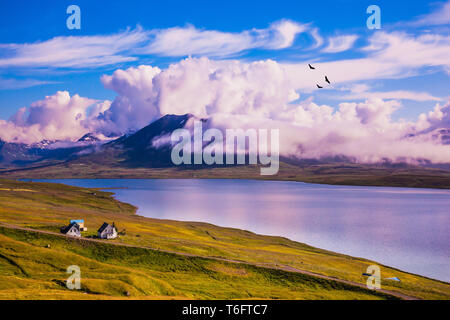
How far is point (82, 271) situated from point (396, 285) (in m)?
56.0

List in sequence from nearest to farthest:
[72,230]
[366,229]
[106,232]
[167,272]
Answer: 1. [167,272]
2. [72,230]
3. [106,232]
4. [366,229]

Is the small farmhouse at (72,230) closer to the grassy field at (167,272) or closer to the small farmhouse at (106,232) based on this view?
the grassy field at (167,272)

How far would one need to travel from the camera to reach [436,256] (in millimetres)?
101438

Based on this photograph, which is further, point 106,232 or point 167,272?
point 106,232

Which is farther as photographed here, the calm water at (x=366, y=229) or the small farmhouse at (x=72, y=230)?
the calm water at (x=366, y=229)

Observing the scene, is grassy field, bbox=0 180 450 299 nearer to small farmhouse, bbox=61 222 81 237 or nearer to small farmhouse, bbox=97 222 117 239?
small farmhouse, bbox=97 222 117 239

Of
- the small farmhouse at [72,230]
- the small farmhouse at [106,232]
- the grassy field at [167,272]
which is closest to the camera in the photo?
the grassy field at [167,272]

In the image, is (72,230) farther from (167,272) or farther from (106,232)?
(167,272)

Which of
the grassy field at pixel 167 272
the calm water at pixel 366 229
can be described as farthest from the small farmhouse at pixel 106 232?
the calm water at pixel 366 229

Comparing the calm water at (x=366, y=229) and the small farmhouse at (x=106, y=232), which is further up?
the small farmhouse at (x=106, y=232)

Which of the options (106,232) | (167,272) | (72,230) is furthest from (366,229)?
(72,230)

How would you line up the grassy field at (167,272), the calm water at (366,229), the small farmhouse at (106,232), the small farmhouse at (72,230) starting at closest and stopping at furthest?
the grassy field at (167,272), the small farmhouse at (72,230), the small farmhouse at (106,232), the calm water at (366,229)
